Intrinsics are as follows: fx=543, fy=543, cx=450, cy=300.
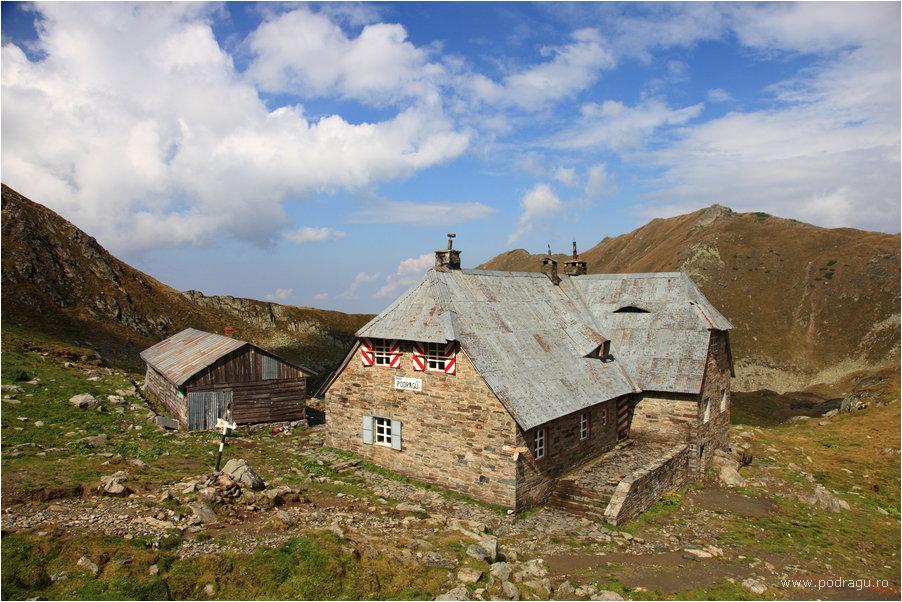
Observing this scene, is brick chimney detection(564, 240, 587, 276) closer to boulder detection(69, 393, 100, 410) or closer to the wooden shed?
the wooden shed

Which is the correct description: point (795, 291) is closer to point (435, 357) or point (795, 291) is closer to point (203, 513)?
point (435, 357)

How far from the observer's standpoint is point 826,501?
23656 millimetres

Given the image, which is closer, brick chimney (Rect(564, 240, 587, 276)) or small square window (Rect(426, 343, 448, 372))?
small square window (Rect(426, 343, 448, 372))

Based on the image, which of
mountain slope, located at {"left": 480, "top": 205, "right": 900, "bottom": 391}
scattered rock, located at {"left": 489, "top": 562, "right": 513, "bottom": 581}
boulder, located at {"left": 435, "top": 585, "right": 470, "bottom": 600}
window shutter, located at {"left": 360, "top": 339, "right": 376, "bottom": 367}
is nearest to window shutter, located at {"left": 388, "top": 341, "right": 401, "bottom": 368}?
window shutter, located at {"left": 360, "top": 339, "right": 376, "bottom": 367}

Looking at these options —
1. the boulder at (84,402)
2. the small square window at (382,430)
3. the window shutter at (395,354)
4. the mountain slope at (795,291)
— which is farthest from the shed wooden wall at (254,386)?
the mountain slope at (795,291)

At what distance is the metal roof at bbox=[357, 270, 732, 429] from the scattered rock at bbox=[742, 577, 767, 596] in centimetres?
770

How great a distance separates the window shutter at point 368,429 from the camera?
23625mm

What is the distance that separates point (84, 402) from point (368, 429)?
13.9 m

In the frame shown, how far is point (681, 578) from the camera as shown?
1559 cm

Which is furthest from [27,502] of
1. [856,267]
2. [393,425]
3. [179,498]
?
[856,267]

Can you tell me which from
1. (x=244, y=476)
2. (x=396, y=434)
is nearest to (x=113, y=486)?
(x=244, y=476)

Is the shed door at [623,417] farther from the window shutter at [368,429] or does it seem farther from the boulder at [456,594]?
the boulder at [456,594]

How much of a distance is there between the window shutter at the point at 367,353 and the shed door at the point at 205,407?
8473 mm

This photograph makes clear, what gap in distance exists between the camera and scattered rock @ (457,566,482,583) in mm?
13138
